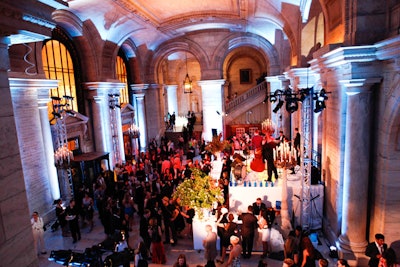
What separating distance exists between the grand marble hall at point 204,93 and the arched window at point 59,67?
0.14ft

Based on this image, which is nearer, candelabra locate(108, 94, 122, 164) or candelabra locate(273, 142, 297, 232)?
candelabra locate(273, 142, 297, 232)

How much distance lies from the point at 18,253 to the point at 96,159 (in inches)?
361

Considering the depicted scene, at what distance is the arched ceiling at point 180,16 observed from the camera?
10414 millimetres

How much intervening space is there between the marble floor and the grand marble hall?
888 millimetres

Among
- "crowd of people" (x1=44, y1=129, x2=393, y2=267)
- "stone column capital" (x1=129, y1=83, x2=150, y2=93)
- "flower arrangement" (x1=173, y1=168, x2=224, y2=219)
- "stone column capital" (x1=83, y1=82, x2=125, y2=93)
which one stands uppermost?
"stone column capital" (x1=129, y1=83, x2=150, y2=93)

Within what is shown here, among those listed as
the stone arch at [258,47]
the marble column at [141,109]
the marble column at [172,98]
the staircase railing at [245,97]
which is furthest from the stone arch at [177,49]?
the marble column at [172,98]

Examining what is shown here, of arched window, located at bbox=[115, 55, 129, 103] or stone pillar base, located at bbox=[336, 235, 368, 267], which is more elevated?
arched window, located at bbox=[115, 55, 129, 103]

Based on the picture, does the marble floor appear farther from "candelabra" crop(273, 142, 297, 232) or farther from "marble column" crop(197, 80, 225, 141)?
"marble column" crop(197, 80, 225, 141)

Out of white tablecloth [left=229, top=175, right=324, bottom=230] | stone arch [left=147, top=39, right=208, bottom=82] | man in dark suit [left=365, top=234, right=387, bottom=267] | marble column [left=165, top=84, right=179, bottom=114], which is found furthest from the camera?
marble column [left=165, top=84, right=179, bottom=114]

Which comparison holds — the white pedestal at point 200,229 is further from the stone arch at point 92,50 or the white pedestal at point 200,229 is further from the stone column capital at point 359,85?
the stone arch at point 92,50

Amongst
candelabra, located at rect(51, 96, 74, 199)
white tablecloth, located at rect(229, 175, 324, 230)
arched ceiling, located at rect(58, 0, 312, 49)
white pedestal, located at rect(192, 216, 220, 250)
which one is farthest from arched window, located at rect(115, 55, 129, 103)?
white pedestal, located at rect(192, 216, 220, 250)

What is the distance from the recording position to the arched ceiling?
10414 millimetres

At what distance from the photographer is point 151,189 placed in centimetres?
1016

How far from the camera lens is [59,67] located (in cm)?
1173
